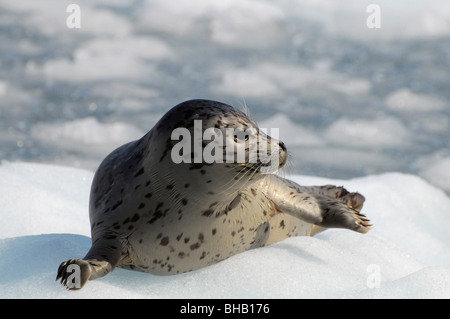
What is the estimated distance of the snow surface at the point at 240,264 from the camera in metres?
3.44

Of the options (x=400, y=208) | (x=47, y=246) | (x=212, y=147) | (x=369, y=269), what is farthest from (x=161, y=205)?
(x=400, y=208)

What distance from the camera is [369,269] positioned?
4.16m

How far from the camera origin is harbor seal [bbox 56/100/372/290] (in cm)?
328

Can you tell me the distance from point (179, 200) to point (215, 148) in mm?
399

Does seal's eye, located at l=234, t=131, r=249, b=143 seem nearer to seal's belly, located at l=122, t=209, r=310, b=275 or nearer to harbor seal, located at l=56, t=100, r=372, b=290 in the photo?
harbor seal, located at l=56, t=100, r=372, b=290

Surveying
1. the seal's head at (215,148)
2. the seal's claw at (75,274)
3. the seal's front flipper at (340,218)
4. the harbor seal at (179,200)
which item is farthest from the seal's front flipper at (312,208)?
the seal's claw at (75,274)

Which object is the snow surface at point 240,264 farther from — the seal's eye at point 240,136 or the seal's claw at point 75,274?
the seal's eye at point 240,136

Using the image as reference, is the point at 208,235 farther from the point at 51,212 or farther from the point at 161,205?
the point at 51,212

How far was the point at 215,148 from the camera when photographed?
10.7ft

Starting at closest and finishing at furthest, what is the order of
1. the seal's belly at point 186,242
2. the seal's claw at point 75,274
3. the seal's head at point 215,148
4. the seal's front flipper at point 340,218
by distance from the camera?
the seal's claw at point 75,274 < the seal's head at point 215,148 < the seal's belly at point 186,242 < the seal's front flipper at point 340,218

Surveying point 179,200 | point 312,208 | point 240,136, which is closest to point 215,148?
point 240,136

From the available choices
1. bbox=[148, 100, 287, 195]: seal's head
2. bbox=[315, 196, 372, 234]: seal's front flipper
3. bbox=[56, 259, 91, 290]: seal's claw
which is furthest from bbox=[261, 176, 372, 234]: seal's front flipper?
bbox=[56, 259, 91, 290]: seal's claw

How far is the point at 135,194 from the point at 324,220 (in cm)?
137

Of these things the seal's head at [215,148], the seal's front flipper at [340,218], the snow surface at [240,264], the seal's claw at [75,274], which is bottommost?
the snow surface at [240,264]
